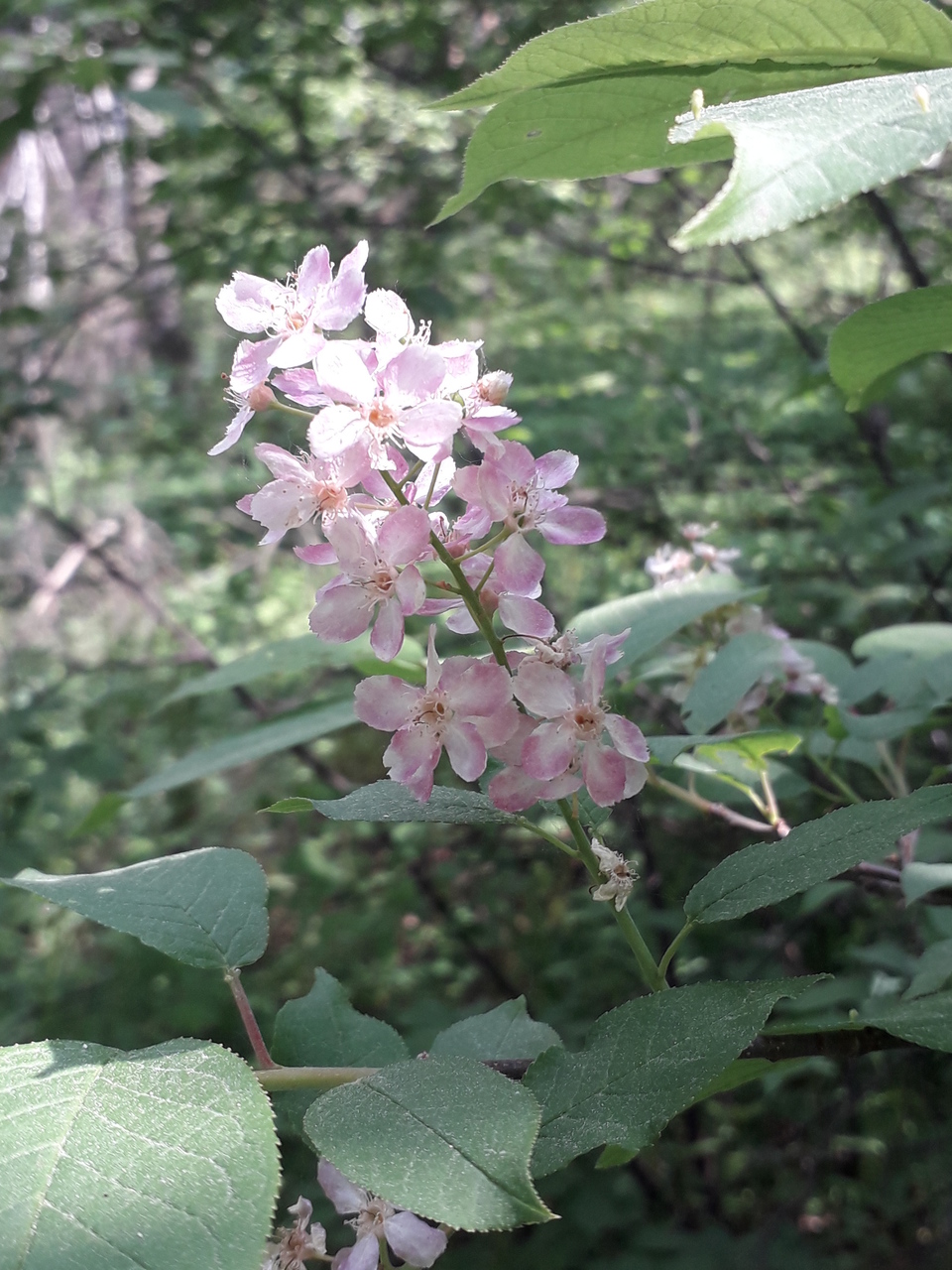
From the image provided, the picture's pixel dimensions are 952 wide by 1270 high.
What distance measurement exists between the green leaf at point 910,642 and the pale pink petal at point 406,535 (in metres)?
0.87

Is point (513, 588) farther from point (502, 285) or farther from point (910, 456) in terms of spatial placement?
point (502, 285)

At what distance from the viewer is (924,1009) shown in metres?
0.69

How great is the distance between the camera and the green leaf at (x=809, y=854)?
0.66 metres

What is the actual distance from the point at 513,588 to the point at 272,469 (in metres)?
0.19

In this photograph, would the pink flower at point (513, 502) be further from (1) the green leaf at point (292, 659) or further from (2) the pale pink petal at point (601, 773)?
(1) the green leaf at point (292, 659)

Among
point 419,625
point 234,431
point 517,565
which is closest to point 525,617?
point 517,565

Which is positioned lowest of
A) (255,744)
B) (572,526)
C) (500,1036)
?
(255,744)

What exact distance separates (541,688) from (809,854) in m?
Result: 0.21

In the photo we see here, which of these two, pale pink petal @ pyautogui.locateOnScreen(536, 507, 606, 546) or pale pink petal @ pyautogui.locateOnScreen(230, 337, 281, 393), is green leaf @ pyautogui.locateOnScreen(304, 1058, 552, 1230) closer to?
pale pink petal @ pyautogui.locateOnScreen(536, 507, 606, 546)

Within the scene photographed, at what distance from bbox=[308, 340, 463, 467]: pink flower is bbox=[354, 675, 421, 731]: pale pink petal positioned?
0.52ft

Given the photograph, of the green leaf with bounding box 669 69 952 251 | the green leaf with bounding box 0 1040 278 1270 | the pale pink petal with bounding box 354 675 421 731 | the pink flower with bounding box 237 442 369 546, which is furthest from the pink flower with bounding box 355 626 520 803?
the green leaf with bounding box 669 69 952 251

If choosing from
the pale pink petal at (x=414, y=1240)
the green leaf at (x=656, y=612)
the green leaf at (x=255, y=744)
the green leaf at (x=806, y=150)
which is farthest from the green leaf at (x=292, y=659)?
the green leaf at (x=806, y=150)

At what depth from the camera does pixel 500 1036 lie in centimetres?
89

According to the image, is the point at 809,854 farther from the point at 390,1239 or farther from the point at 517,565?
the point at 390,1239
